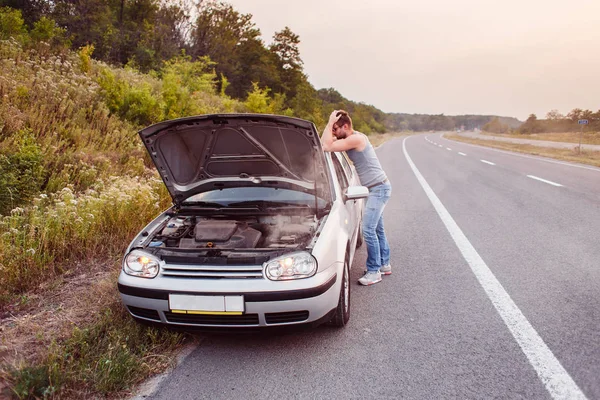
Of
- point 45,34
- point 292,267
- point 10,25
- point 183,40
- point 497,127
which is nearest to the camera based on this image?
point 292,267

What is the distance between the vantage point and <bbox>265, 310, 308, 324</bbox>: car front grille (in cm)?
290

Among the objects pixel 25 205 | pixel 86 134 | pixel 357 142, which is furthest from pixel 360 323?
pixel 86 134

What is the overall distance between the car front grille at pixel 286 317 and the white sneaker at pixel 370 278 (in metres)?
1.55

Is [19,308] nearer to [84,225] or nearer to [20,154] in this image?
[84,225]

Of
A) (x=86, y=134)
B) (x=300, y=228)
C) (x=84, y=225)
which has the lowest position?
(x=84, y=225)

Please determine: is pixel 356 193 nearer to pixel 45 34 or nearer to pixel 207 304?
pixel 207 304

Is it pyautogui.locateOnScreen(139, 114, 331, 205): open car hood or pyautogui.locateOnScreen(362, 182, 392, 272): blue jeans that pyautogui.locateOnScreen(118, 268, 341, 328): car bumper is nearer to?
pyautogui.locateOnScreen(139, 114, 331, 205): open car hood

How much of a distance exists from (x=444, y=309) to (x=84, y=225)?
4.07 m

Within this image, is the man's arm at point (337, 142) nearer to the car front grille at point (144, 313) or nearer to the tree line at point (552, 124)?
the car front grille at point (144, 313)

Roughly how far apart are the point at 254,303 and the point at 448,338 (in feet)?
4.96

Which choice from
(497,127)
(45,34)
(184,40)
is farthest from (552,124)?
(45,34)

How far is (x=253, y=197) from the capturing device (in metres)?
4.22

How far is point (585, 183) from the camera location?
1098cm

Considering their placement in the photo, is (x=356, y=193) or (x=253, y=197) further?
(x=253, y=197)
